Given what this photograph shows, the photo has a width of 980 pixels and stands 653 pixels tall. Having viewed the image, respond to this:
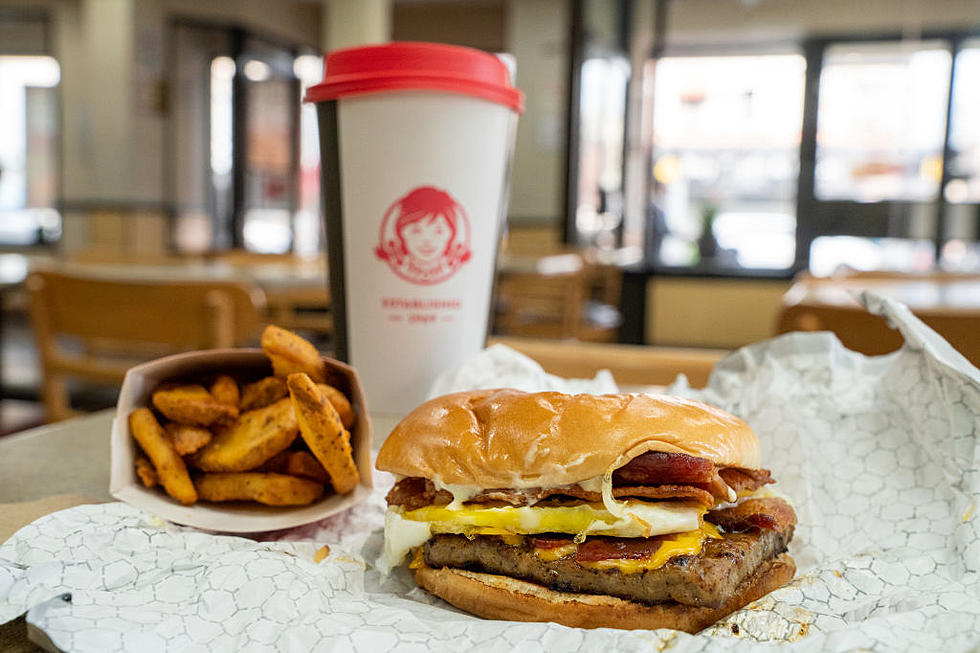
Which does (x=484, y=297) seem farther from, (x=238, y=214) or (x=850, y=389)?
(x=238, y=214)

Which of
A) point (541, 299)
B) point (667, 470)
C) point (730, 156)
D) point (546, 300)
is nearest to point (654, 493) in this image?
point (667, 470)

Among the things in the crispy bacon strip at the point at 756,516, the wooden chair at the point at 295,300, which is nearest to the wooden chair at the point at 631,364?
the crispy bacon strip at the point at 756,516

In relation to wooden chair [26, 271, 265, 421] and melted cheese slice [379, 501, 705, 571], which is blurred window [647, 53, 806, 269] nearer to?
wooden chair [26, 271, 265, 421]

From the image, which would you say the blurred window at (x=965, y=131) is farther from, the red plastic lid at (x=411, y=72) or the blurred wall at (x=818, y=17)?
the red plastic lid at (x=411, y=72)

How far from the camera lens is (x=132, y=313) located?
85.8 inches

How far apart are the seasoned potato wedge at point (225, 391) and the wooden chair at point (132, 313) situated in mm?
1129

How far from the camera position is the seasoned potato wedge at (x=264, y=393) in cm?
88

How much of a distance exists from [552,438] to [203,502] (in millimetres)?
391

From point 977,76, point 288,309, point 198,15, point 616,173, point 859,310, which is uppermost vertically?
point 198,15

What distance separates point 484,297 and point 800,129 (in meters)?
7.93

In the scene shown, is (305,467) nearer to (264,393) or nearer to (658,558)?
(264,393)

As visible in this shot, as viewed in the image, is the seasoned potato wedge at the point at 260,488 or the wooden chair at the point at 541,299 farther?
the wooden chair at the point at 541,299

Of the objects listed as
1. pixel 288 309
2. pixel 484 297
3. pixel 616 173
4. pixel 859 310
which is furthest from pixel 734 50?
pixel 484 297

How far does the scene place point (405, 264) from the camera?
1059mm
